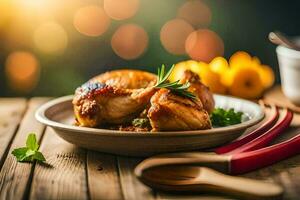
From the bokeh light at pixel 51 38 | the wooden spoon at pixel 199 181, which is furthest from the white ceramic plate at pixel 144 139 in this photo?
the bokeh light at pixel 51 38

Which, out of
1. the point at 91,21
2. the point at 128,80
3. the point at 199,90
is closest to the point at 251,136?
the point at 199,90

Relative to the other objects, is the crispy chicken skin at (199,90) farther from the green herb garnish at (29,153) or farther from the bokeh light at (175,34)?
the bokeh light at (175,34)

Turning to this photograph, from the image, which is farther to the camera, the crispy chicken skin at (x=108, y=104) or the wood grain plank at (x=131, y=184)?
the crispy chicken skin at (x=108, y=104)

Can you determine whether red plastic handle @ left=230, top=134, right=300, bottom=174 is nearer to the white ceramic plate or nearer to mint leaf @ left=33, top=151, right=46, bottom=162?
the white ceramic plate

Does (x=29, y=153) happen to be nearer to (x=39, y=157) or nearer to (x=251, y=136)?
(x=39, y=157)

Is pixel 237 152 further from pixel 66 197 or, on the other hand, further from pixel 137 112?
pixel 66 197
